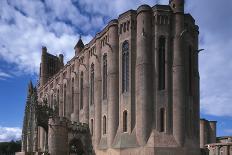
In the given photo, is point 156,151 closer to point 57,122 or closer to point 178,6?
point 57,122

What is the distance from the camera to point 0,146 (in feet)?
426

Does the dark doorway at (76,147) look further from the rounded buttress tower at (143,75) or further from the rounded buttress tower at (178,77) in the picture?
the rounded buttress tower at (178,77)

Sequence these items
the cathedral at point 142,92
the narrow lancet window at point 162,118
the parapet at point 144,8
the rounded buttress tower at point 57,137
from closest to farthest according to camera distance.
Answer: the cathedral at point 142,92 → the narrow lancet window at point 162,118 → the parapet at point 144,8 → the rounded buttress tower at point 57,137

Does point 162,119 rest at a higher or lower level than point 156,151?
higher

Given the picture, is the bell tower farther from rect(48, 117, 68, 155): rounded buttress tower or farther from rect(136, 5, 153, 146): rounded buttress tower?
rect(48, 117, 68, 155): rounded buttress tower

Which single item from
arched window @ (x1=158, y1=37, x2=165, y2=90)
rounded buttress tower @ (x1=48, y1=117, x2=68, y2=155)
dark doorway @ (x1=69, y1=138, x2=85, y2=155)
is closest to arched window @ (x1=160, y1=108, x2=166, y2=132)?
arched window @ (x1=158, y1=37, x2=165, y2=90)

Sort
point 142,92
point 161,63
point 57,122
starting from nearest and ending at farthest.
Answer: point 142,92 → point 161,63 → point 57,122

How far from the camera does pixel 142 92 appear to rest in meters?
47.3

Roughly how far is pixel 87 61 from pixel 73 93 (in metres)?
7.93

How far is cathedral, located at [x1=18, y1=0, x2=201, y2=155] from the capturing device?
4656 centimetres

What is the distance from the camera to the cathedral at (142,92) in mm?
46562

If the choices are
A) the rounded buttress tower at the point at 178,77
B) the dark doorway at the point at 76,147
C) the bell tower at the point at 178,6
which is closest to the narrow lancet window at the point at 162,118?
the rounded buttress tower at the point at 178,77

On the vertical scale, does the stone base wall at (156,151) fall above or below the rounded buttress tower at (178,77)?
below

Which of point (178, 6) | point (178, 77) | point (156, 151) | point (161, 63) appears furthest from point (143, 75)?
point (178, 6)
